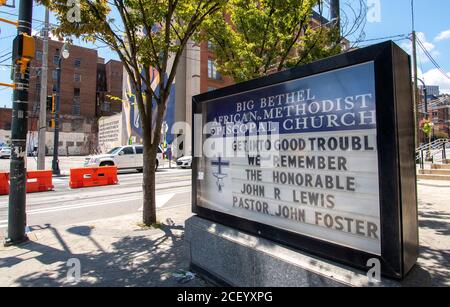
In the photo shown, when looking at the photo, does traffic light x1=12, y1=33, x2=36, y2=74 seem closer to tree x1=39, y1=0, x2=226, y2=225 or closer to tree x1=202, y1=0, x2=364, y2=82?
tree x1=39, y1=0, x2=226, y2=225

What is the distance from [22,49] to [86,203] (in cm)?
581

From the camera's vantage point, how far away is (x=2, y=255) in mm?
5160

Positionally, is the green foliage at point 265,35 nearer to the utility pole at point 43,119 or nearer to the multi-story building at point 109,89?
the utility pole at point 43,119

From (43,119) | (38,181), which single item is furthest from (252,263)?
(43,119)

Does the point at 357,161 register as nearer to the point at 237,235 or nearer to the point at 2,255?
the point at 237,235

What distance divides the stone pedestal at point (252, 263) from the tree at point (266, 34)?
650 centimetres

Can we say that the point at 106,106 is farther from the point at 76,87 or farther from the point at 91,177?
the point at 91,177

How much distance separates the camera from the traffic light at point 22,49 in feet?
18.6

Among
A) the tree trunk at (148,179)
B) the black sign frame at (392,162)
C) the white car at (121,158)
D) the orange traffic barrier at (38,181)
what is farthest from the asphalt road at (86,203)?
the black sign frame at (392,162)

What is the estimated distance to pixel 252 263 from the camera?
327cm

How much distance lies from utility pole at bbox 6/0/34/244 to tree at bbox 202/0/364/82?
4.77 meters

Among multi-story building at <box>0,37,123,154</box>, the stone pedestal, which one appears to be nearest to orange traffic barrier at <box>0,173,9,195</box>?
the stone pedestal

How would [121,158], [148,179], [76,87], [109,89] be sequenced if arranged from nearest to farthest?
[148,179] < [121,158] < [76,87] < [109,89]
